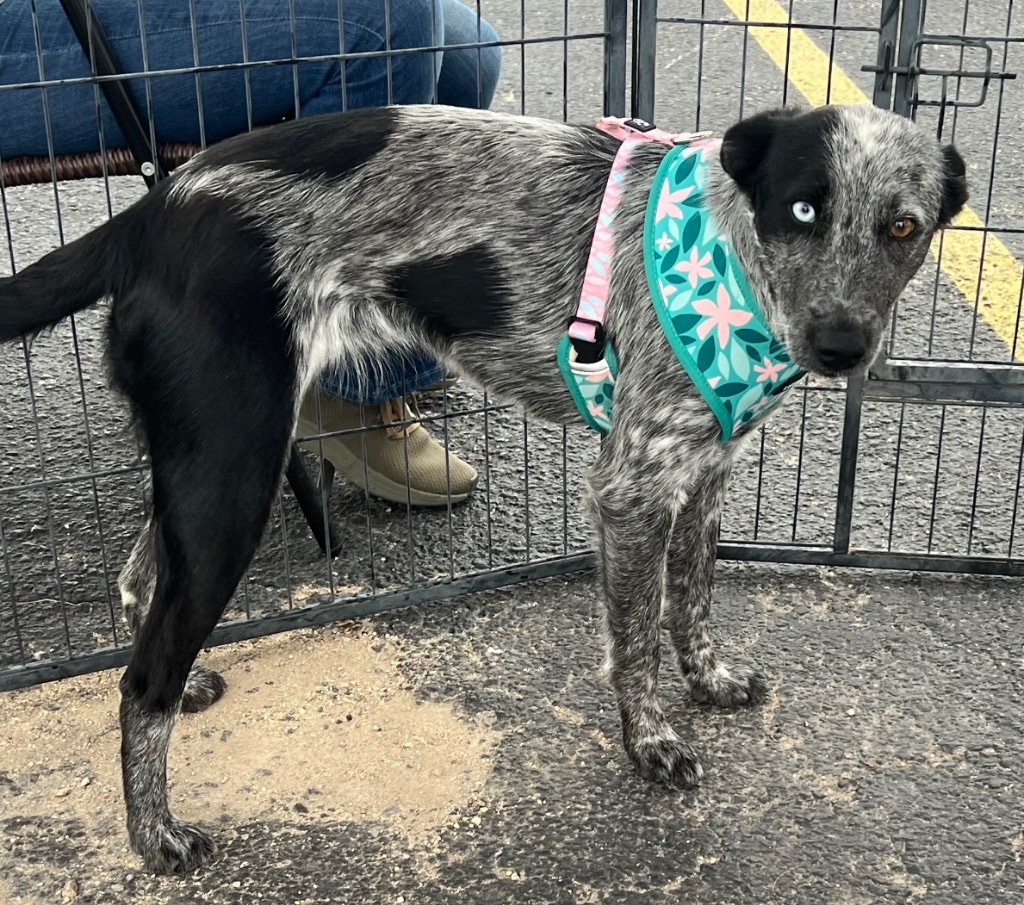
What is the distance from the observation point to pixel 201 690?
315 cm

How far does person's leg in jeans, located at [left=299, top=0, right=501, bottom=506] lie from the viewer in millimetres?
3644

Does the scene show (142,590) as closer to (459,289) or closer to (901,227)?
(459,289)

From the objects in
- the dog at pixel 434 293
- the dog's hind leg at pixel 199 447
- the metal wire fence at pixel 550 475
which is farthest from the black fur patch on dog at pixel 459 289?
the metal wire fence at pixel 550 475

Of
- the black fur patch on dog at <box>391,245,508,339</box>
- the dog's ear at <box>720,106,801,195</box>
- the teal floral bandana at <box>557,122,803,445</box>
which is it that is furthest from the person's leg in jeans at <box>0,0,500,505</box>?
the dog's ear at <box>720,106,801,195</box>

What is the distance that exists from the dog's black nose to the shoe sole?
59.5 inches

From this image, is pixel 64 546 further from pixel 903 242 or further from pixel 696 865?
pixel 903 242

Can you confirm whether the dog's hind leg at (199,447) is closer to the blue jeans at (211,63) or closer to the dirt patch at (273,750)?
the dirt patch at (273,750)

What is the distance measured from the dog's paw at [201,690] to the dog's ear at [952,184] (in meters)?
1.91

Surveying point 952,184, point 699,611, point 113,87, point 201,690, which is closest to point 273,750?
point 201,690

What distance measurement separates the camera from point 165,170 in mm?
3232

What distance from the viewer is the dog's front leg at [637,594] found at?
2.75 metres

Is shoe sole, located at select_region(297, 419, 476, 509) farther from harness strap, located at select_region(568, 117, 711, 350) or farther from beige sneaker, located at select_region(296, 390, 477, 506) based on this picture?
harness strap, located at select_region(568, 117, 711, 350)

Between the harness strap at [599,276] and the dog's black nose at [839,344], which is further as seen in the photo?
the harness strap at [599,276]

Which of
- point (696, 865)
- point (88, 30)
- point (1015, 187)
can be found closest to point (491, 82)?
point (88, 30)
